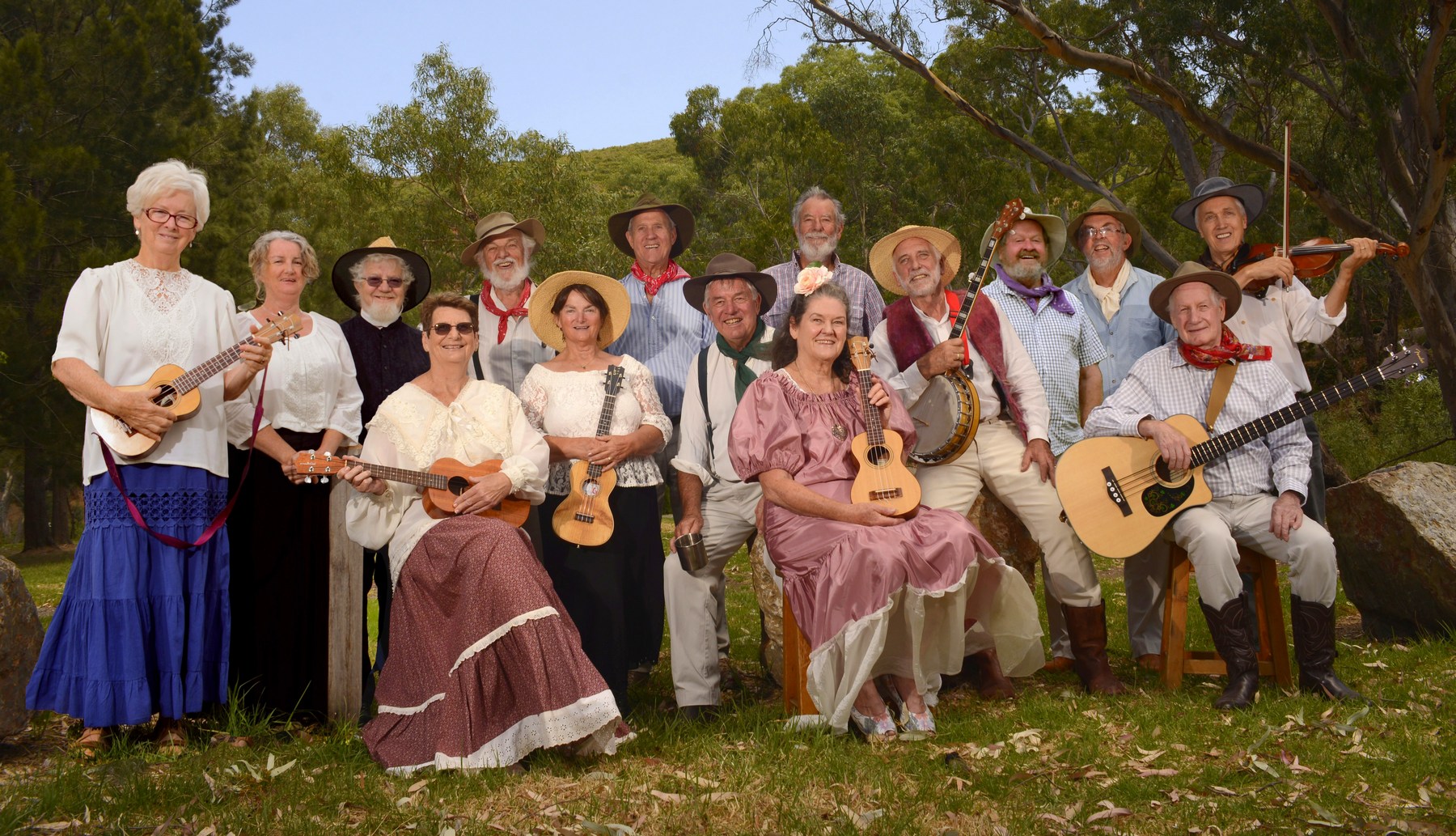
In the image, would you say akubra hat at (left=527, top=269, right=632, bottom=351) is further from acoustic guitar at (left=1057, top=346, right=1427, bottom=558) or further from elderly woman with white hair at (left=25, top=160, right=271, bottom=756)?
acoustic guitar at (left=1057, top=346, right=1427, bottom=558)

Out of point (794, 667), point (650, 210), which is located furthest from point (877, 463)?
point (650, 210)

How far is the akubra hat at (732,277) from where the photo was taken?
21.3 feet

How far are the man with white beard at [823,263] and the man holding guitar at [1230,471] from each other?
1.52 metres

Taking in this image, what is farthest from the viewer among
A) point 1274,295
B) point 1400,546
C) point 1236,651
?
point 1400,546

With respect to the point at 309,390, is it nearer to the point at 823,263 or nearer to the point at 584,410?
the point at 584,410

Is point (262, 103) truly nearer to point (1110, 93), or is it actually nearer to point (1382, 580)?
point (1110, 93)

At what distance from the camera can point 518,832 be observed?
4.07m

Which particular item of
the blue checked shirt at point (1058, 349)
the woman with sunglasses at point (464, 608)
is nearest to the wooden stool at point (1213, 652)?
the blue checked shirt at point (1058, 349)

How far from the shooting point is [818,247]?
A: 7.09 metres

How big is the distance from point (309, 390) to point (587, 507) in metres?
1.53

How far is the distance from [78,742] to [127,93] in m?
20.7

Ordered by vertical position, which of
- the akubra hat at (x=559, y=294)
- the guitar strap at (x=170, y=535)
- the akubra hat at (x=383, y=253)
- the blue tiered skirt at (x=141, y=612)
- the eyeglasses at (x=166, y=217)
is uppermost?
the eyeglasses at (x=166, y=217)

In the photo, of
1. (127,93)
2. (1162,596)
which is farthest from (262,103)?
(1162,596)

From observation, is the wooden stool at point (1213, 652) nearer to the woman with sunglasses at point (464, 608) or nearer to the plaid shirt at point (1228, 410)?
the plaid shirt at point (1228, 410)
